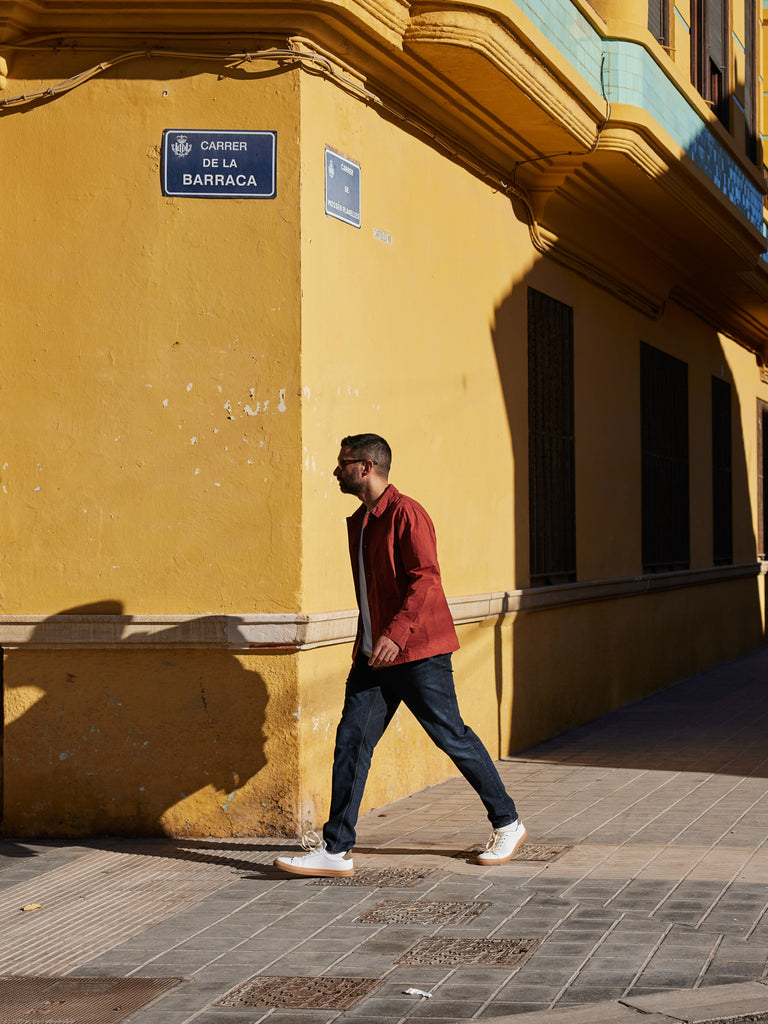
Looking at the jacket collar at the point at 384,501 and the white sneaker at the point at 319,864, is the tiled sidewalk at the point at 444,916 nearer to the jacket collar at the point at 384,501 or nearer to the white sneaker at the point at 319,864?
the white sneaker at the point at 319,864

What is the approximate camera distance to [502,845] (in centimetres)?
641

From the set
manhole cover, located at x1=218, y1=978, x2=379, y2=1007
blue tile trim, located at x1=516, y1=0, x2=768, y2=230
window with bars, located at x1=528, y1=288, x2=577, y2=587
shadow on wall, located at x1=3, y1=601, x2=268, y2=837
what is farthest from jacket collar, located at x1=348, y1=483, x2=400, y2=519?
window with bars, located at x1=528, y1=288, x2=577, y2=587

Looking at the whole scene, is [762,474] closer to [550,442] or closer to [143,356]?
[550,442]

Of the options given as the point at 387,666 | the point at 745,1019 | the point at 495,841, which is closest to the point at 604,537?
the point at 495,841

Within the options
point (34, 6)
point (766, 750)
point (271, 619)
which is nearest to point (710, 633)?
point (766, 750)

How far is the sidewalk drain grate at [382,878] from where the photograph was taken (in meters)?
6.05

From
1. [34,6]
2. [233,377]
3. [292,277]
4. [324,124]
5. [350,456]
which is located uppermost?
[34,6]

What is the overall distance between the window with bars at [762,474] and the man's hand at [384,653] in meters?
15.0

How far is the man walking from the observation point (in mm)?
6234

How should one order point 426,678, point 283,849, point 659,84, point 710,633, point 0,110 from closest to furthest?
1. point 426,678
2. point 283,849
3. point 0,110
4. point 659,84
5. point 710,633

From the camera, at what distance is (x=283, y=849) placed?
6844 millimetres

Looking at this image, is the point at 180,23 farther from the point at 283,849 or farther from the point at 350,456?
the point at 283,849

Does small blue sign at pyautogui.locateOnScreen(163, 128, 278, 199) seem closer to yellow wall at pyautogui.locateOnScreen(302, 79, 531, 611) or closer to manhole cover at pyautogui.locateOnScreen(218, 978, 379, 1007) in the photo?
yellow wall at pyautogui.locateOnScreen(302, 79, 531, 611)

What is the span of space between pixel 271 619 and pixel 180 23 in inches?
118
